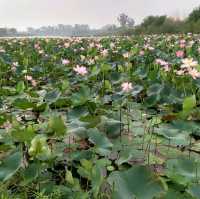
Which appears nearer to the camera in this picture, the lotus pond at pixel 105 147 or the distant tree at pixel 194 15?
the lotus pond at pixel 105 147

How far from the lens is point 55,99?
2715 mm

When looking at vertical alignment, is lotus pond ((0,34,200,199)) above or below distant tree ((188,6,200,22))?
above

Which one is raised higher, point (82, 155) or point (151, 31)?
point (82, 155)

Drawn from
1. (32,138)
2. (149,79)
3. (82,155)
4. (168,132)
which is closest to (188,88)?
(149,79)

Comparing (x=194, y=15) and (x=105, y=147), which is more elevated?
(x=105, y=147)

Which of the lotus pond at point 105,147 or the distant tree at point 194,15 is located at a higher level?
the lotus pond at point 105,147

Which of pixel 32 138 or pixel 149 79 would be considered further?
pixel 149 79

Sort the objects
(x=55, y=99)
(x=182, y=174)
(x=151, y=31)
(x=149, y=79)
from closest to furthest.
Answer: (x=182, y=174) → (x=55, y=99) → (x=149, y=79) → (x=151, y=31)

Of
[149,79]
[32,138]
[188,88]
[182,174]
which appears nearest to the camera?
[182,174]

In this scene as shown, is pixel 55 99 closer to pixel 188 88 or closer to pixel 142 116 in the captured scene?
pixel 142 116

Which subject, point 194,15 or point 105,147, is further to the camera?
point 194,15

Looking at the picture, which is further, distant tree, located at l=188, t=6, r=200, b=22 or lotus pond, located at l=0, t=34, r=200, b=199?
distant tree, located at l=188, t=6, r=200, b=22

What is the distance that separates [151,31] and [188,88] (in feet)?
62.6

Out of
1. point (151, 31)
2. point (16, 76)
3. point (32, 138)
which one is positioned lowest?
point (151, 31)
